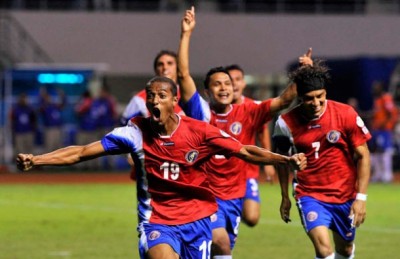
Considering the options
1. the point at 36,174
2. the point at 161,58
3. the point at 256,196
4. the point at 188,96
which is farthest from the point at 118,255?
the point at 36,174

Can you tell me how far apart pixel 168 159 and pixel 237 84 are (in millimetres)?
4272

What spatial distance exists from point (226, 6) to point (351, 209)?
99.7ft

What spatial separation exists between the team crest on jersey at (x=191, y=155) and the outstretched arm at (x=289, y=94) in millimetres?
1883

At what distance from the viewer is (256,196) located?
44.5 ft

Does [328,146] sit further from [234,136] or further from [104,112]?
[104,112]

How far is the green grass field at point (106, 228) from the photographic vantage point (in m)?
15.1

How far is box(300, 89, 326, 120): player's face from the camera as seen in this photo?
10.6 metres

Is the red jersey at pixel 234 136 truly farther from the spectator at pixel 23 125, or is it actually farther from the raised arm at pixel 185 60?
the spectator at pixel 23 125

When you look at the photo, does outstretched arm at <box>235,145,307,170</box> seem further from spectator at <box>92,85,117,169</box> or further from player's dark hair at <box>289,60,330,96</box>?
spectator at <box>92,85,117,169</box>

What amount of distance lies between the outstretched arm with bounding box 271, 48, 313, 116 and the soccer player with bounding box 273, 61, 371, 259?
165 mm

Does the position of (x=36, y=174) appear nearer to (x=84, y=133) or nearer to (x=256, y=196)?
(x=84, y=133)

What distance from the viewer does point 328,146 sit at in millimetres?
10883

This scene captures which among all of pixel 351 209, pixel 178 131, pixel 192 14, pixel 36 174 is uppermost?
pixel 192 14

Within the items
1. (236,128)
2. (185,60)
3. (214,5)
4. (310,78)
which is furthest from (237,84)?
(214,5)
